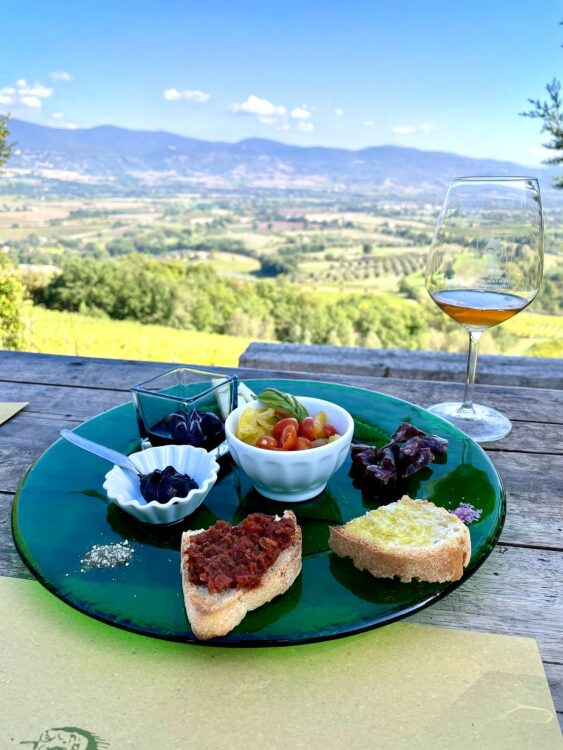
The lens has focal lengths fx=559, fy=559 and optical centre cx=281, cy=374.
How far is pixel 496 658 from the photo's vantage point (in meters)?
0.77

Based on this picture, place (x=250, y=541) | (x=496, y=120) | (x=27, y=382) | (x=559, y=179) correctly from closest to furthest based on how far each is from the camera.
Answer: (x=250, y=541)
(x=27, y=382)
(x=559, y=179)
(x=496, y=120)

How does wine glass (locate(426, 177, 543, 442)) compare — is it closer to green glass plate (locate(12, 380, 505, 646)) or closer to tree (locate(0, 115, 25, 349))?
green glass plate (locate(12, 380, 505, 646))

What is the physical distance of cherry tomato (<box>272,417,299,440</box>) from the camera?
3.96ft

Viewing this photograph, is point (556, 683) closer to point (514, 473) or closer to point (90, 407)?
point (514, 473)

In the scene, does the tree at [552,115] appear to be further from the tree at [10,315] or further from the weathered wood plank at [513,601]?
the tree at [10,315]

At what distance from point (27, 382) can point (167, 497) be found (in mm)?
1166

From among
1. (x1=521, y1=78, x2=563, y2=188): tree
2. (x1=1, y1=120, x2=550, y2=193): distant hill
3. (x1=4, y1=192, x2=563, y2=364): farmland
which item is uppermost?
(x1=1, y1=120, x2=550, y2=193): distant hill

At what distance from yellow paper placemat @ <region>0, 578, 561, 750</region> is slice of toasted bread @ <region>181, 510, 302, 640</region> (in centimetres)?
5

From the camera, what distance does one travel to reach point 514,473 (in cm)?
136

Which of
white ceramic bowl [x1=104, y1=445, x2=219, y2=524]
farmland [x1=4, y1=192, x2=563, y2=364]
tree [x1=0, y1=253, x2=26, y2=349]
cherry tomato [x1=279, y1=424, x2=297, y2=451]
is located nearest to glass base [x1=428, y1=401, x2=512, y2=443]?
cherry tomato [x1=279, y1=424, x2=297, y2=451]

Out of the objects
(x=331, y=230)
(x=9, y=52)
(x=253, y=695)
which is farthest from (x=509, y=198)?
(x=9, y=52)

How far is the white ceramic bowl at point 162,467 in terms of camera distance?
1.04 metres

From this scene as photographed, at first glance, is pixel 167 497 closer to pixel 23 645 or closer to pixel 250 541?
pixel 250 541

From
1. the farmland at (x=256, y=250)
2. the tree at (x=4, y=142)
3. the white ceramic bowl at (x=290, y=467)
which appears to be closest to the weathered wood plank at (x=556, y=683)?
the white ceramic bowl at (x=290, y=467)
